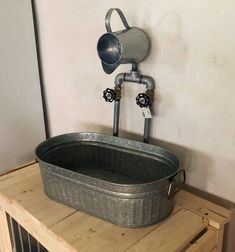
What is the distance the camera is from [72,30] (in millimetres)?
1393

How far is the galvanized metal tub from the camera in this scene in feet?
3.07

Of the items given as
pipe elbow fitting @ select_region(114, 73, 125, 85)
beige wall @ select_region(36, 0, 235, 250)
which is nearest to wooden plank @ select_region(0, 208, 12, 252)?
beige wall @ select_region(36, 0, 235, 250)

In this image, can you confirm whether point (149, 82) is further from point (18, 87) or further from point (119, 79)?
point (18, 87)

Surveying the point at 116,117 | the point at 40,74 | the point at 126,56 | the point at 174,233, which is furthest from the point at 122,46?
the point at 40,74

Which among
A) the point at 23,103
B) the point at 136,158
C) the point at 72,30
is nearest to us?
the point at 136,158

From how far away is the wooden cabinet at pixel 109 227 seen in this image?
92cm

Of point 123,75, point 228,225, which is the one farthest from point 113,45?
point 228,225

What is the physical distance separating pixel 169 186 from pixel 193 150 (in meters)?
0.25

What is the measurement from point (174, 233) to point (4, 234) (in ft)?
2.40

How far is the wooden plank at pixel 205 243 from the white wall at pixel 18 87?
0.98 m

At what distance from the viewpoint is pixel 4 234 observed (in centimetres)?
131

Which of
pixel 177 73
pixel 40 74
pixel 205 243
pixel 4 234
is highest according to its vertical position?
pixel 177 73

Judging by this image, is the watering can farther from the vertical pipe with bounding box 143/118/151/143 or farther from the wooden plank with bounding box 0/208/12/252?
the wooden plank with bounding box 0/208/12/252

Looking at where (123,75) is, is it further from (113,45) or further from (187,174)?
(187,174)
